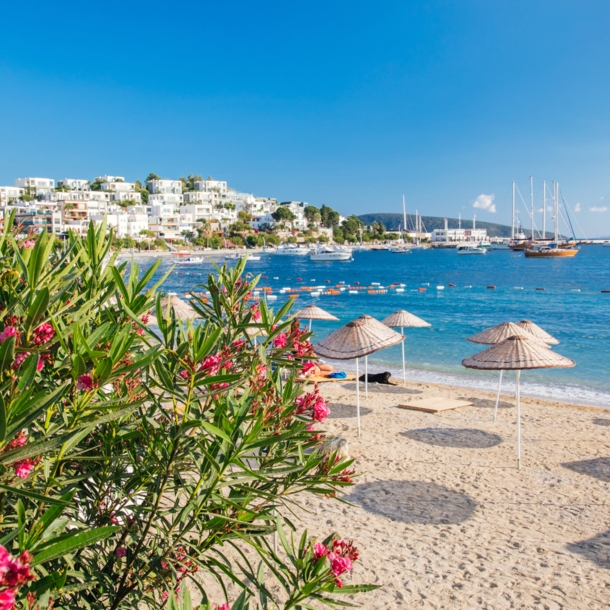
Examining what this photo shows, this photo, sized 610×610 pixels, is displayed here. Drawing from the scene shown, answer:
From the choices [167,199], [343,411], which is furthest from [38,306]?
[167,199]

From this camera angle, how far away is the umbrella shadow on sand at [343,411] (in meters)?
10.7

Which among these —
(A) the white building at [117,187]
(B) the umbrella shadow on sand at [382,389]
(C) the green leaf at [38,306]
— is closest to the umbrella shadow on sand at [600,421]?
(B) the umbrella shadow on sand at [382,389]

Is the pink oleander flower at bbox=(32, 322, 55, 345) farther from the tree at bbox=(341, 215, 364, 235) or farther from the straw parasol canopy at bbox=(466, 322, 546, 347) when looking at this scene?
the tree at bbox=(341, 215, 364, 235)

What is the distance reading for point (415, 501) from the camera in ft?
21.7

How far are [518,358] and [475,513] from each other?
7.20ft

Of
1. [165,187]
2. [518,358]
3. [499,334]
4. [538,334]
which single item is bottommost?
[538,334]

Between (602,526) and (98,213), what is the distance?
9677cm

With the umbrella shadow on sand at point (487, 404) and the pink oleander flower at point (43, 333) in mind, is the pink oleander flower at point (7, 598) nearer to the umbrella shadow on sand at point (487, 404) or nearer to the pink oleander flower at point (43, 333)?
the pink oleander flower at point (43, 333)

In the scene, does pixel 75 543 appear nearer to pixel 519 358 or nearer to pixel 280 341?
pixel 280 341

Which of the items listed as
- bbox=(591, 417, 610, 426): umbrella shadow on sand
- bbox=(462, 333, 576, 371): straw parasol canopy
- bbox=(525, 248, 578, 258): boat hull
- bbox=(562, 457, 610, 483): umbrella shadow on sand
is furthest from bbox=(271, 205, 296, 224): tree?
bbox=(562, 457, 610, 483): umbrella shadow on sand

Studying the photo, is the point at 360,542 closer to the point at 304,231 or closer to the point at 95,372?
the point at 95,372

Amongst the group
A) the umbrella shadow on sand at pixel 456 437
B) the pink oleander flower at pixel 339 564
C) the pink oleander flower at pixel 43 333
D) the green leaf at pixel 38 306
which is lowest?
the umbrella shadow on sand at pixel 456 437

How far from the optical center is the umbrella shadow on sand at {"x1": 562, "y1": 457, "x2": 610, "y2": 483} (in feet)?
24.6

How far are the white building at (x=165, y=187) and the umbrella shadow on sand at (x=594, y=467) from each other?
13969 cm
